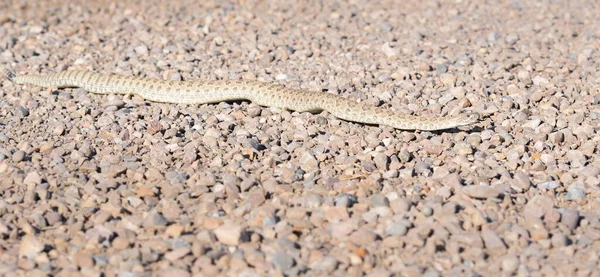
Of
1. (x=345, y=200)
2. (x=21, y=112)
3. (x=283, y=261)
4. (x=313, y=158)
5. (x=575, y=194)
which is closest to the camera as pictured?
(x=283, y=261)

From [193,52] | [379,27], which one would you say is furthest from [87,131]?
[379,27]

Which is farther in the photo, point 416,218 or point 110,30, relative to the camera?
point 110,30

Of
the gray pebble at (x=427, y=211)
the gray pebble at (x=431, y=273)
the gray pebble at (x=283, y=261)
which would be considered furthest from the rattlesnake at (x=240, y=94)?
the gray pebble at (x=283, y=261)

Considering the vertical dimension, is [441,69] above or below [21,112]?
below

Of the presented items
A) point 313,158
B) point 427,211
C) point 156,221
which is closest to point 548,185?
point 427,211

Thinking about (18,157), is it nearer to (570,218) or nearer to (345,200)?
(345,200)

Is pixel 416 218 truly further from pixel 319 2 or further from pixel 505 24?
pixel 319 2
